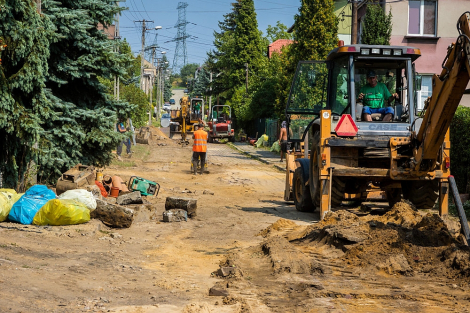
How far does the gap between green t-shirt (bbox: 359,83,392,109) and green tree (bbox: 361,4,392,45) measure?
41.0ft

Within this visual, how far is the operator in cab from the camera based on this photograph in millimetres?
11078

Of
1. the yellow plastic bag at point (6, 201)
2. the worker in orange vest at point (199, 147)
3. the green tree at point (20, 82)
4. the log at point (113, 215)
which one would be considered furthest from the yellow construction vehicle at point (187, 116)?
the yellow plastic bag at point (6, 201)

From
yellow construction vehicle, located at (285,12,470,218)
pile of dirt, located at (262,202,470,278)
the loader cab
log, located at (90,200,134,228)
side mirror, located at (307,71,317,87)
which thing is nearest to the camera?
pile of dirt, located at (262,202,470,278)

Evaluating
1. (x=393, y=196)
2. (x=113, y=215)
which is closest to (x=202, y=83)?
(x=393, y=196)

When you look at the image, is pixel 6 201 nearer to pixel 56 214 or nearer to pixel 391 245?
pixel 56 214

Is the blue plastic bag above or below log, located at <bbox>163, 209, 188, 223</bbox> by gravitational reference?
above

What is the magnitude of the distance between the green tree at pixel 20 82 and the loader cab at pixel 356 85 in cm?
529

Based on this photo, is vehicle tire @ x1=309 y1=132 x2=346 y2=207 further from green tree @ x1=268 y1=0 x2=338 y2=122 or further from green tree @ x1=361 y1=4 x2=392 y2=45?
green tree @ x1=268 y1=0 x2=338 y2=122

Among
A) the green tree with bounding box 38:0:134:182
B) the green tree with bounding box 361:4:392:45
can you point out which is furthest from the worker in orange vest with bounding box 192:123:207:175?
the green tree with bounding box 361:4:392:45

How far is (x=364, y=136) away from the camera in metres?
10.8

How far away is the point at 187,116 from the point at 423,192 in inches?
1531

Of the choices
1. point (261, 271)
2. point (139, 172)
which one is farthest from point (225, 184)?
point (261, 271)

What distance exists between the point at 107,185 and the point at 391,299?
9471 millimetres

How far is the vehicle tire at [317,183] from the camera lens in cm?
1099
